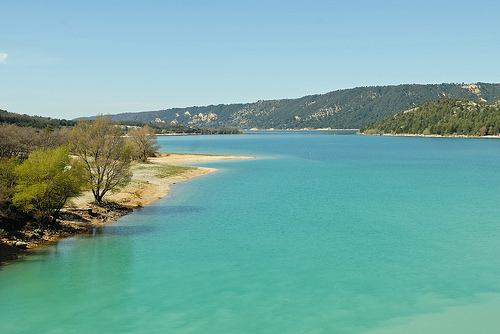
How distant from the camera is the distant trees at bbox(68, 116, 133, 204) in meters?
47.3

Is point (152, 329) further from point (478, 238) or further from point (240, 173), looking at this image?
point (240, 173)

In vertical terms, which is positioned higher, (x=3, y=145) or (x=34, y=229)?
(x=3, y=145)

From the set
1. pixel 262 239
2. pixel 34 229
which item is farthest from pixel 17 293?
pixel 262 239

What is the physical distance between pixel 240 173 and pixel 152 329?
69742mm

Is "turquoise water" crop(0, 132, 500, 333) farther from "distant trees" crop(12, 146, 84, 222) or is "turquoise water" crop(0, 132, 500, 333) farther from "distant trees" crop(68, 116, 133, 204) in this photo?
"distant trees" crop(68, 116, 133, 204)

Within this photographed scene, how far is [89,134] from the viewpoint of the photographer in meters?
47.9

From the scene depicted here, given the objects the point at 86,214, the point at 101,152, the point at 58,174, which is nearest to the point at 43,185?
the point at 58,174

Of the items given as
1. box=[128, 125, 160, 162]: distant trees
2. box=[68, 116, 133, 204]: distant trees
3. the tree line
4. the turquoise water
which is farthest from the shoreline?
box=[128, 125, 160, 162]: distant trees

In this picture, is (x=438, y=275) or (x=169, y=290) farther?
(x=438, y=275)

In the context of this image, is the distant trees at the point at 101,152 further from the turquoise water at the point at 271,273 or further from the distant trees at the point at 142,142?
the distant trees at the point at 142,142

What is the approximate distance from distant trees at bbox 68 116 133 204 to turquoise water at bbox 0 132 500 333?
5505mm

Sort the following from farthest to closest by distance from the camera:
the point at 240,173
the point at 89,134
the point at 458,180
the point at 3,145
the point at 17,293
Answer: the point at 240,173
the point at 458,180
the point at 3,145
the point at 89,134
the point at 17,293

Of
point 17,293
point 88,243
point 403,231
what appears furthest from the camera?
point 403,231

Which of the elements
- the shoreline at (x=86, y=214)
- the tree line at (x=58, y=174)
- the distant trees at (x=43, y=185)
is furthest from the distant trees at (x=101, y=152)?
the distant trees at (x=43, y=185)
